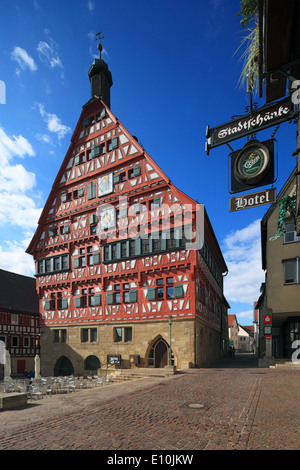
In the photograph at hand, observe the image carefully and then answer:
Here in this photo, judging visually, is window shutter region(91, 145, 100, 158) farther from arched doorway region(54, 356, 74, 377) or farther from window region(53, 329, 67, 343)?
arched doorway region(54, 356, 74, 377)

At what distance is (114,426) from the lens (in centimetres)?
717

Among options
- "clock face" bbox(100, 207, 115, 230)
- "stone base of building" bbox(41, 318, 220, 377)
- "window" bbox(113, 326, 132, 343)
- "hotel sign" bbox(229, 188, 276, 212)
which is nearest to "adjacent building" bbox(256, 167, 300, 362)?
"stone base of building" bbox(41, 318, 220, 377)

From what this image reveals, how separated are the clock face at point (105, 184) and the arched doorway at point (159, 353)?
12535 millimetres

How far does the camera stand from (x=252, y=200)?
4.98m

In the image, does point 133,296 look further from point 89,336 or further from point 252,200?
point 252,200

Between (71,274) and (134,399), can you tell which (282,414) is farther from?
(71,274)

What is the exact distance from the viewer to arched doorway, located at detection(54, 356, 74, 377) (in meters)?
29.2

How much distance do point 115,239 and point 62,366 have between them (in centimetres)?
1276

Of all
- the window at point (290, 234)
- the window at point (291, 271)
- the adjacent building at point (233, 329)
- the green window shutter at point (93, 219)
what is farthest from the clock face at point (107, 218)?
the adjacent building at point (233, 329)

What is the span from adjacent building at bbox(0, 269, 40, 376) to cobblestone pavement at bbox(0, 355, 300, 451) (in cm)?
2820

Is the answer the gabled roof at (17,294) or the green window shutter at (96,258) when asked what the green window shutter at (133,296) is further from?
the gabled roof at (17,294)
